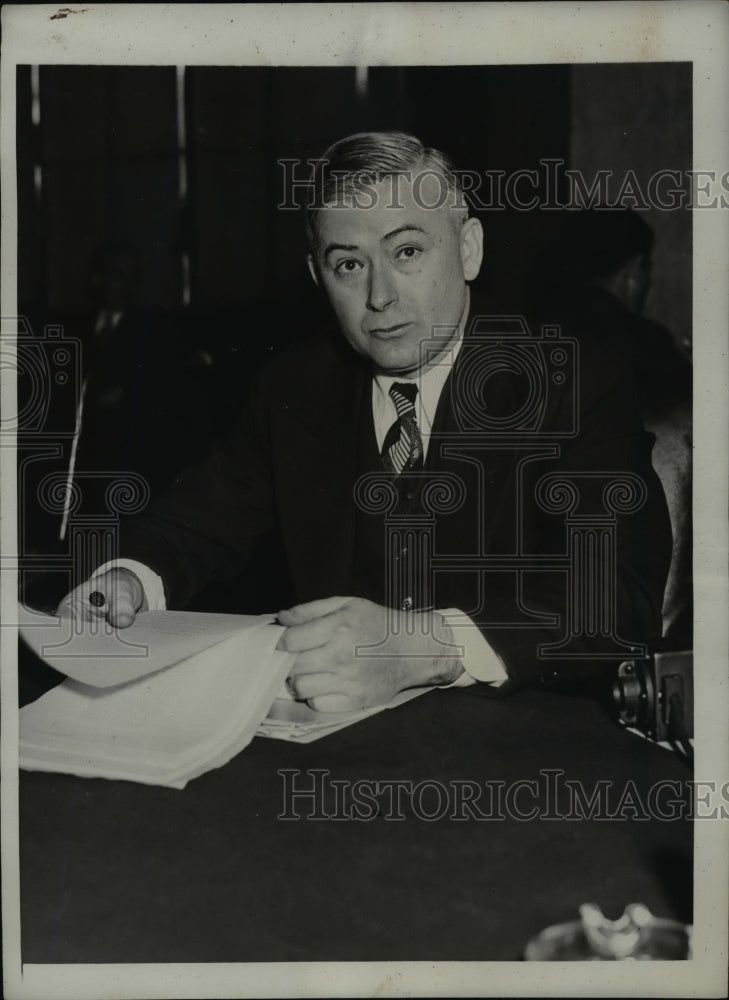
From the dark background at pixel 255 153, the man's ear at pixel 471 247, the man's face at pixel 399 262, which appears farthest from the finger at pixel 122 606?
the man's ear at pixel 471 247

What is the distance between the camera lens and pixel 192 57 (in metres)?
1.24

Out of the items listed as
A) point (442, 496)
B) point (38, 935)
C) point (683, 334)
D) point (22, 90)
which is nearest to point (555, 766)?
point (442, 496)

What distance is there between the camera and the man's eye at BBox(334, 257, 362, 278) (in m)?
1.23

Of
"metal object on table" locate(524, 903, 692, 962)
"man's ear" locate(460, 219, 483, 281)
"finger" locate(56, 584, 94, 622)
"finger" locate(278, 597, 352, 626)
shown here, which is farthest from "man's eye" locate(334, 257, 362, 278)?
"metal object on table" locate(524, 903, 692, 962)

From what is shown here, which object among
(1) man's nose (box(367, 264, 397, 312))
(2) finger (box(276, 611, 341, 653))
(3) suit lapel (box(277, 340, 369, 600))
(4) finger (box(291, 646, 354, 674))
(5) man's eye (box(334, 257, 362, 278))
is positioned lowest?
(4) finger (box(291, 646, 354, 674))

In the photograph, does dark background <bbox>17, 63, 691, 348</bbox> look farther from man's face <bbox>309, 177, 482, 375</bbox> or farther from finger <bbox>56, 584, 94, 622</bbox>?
finger <bbox>56, 584, 94, 622</bbox>

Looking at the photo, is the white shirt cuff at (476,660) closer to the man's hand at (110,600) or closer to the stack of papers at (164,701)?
the stack of papers at (164,701)

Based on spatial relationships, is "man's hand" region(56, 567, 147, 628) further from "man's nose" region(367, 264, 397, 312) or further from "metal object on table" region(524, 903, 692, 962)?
"metal object on table" region(524, 903, 692, 962)

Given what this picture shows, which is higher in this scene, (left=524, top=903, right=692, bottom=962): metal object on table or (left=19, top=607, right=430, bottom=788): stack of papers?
(left=19, top=607, right=430, bottom=788): stack of papers

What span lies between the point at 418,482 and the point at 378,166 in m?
0.37

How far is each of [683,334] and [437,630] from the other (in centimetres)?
45

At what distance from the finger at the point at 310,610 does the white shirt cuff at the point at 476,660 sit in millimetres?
130

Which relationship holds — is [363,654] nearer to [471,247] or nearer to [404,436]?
[404,436]

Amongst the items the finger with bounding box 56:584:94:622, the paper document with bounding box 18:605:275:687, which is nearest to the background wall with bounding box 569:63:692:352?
the paper document with bounding box 18:605:275:687
